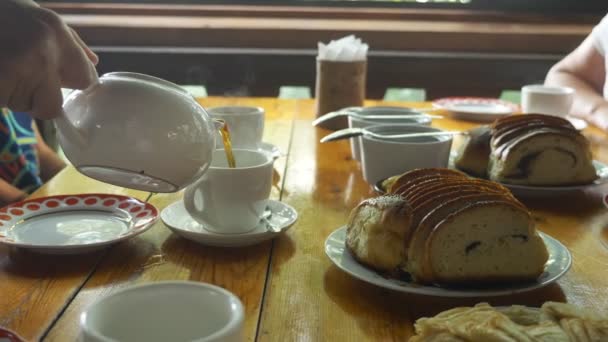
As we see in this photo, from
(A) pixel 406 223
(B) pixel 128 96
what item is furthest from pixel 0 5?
(A) pixel 406 223

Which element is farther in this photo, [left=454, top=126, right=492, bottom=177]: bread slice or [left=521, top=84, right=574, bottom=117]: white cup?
[left=521, top=84, right=574, bottom=117]: white cup

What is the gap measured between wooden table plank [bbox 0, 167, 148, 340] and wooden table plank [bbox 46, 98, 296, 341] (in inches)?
0.6

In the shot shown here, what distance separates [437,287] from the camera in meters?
0.76

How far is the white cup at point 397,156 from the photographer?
3.83ft

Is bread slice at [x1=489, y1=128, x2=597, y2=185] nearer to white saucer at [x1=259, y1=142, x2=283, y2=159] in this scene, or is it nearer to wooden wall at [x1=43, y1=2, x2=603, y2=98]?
white saucer at [x1=259, y1=142, x2=283, y2=159]

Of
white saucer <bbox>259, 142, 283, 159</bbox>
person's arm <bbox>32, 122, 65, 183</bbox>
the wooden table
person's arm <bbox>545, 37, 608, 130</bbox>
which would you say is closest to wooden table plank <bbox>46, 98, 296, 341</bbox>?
the wooden table

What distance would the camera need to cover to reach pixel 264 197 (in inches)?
37.5

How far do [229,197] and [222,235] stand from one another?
0.05m

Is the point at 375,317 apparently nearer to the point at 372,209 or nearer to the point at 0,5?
the point at 372,209

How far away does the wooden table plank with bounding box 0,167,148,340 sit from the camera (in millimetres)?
719

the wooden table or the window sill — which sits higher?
the wooden table

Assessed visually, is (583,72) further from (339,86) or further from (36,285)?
(36,285)

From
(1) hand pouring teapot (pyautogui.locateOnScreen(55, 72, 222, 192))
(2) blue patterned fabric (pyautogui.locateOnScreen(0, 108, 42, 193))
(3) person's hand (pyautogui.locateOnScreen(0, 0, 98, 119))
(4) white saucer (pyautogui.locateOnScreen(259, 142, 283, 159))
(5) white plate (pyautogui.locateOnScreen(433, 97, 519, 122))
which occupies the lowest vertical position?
(2) blue patterned fabric (pyautogui.locateOnScreen(0, 108, 42, 193))

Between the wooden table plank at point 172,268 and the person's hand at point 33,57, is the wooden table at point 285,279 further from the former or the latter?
the person's hand at point 33,57
